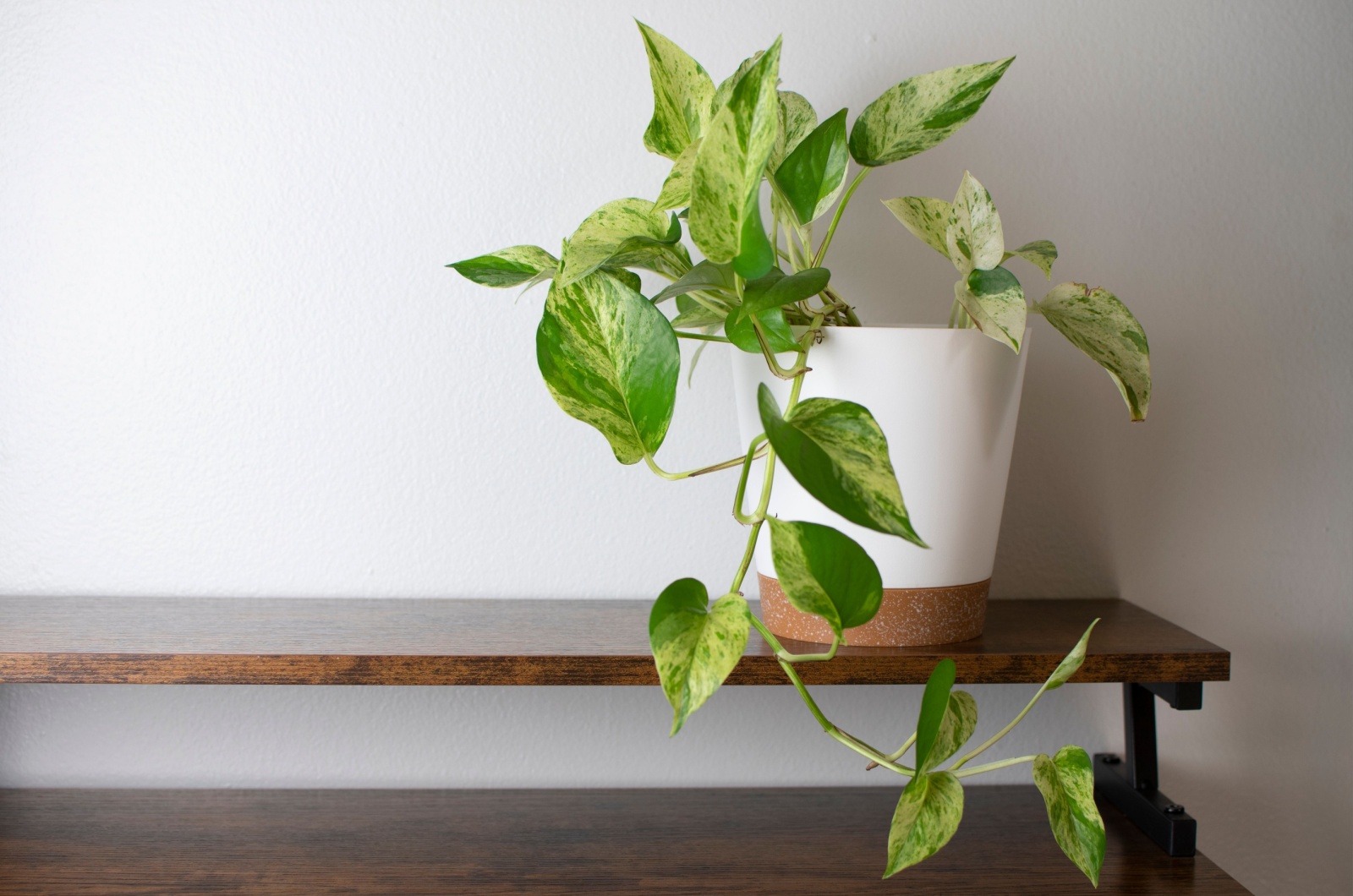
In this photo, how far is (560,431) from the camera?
82 cm

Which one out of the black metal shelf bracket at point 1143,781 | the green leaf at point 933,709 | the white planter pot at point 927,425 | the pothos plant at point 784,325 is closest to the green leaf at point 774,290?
the pothos plant at point 784,325

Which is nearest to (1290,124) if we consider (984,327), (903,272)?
(903,272)

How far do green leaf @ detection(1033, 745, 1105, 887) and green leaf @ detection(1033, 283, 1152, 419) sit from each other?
0.72ft

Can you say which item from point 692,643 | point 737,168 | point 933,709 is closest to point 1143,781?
point 933,709

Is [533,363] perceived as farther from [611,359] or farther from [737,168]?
[737,168]

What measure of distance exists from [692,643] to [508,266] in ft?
1.01

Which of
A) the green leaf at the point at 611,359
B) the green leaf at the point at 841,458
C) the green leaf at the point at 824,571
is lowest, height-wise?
the green leaf at the point at 824,571

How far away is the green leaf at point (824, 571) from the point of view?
0.43m

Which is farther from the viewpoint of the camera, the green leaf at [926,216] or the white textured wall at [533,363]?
the white textured wall at [533,363]

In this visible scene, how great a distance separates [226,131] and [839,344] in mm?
584

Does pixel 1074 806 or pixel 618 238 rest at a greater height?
pixel 618 238

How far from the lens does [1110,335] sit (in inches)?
23.1

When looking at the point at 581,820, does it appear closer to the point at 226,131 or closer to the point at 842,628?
the point at 842,628

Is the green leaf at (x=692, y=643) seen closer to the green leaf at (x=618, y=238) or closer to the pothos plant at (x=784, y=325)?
the pothos plant at (x=784, y=325)
